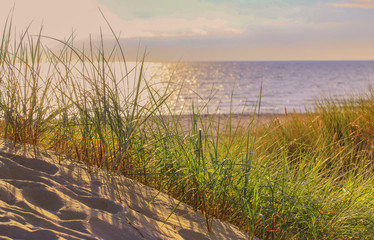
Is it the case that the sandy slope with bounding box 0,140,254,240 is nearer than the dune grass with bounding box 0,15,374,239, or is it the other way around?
the sandy slope with bounding box 0,140,254,240

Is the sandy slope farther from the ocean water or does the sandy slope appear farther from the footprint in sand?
the ocean water

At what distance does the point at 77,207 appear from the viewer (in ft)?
6.18

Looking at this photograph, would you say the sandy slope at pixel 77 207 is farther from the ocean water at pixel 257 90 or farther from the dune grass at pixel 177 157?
the ocean water at pixel 257 90

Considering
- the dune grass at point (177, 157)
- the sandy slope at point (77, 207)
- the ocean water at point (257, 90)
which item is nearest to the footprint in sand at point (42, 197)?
the sandy slope at point (77, 207)

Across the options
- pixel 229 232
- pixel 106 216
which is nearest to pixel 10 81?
pixel 106 216

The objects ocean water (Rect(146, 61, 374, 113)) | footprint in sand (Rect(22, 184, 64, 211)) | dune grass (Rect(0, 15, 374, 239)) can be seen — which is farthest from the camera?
ocean water (Rect(146, 61, 374, 113))

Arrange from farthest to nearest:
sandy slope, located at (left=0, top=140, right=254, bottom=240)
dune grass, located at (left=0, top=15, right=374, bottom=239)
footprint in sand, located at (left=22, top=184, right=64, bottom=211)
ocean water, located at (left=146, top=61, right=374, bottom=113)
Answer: ocean water, located at (left=146, top=61, right=374, bottom=113) < dune grass, located at (left=0, top=15, right=374, bottom=239) < footprint in sand, located at (left=22, top=184, right=64, bottom=211) < sandy slope, located at (left=0, top=140, right=254, bottom=240)

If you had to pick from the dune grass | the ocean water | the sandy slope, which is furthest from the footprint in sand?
the ocean water

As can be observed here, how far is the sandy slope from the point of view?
1.66m

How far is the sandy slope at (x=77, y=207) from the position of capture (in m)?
1.66

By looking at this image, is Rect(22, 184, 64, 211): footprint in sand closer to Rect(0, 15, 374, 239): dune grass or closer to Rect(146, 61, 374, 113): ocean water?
Rect(0, 15, 374, 239): dune grass

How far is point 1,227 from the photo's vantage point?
1537mm

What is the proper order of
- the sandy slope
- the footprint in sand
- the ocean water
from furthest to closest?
the ocean water
the footprint in sand
the sandy slope

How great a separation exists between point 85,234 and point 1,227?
1.17 feet
